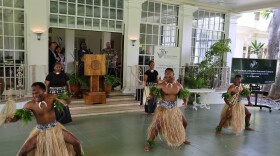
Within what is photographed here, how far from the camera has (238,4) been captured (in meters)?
9.14

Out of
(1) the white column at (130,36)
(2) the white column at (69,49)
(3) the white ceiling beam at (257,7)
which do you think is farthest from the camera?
(2) the white column at (69,49)

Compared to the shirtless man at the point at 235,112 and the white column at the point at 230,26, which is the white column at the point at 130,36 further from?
the white column at the point at 230,26

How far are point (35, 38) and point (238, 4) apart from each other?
22.4 ft

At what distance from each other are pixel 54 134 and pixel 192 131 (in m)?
3.08

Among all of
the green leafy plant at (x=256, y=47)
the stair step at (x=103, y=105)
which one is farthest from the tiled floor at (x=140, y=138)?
the green leafy plant at (x=256, y=47)

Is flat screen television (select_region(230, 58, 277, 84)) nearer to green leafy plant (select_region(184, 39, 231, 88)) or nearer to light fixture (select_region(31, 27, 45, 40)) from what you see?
green leafy plant (select_region(184, 39, 231, 88))

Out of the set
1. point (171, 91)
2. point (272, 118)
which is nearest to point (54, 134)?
point (171, 91)

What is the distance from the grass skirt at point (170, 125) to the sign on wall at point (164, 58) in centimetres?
323

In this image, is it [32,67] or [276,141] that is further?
[32,67]

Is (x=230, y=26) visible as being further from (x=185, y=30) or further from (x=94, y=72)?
(x=94, y=72)

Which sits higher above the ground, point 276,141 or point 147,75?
point 147,75

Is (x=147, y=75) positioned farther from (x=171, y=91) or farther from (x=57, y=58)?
(x=57, y=58)

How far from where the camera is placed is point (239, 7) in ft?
31.6

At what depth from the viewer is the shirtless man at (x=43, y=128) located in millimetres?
3072
